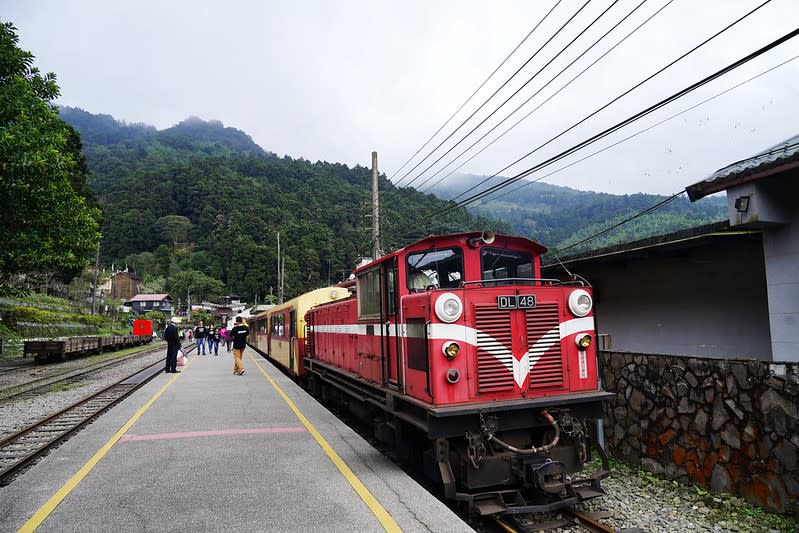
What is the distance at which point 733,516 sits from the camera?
540 cm

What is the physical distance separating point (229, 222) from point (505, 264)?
91425mm

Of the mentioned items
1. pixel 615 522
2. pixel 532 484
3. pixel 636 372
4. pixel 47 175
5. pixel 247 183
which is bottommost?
pixel 615 522

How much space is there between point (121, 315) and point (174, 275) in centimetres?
3808

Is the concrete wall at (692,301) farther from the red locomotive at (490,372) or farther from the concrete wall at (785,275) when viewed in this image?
the red locomotive at (490,372)

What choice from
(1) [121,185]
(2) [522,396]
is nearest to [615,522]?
(2) [522,396]

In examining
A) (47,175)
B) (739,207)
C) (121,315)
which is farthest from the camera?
(121,315)

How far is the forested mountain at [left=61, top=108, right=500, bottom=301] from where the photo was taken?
226ft

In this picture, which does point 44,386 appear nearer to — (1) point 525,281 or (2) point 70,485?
Answer: (2) point 70,485

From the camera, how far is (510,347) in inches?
214

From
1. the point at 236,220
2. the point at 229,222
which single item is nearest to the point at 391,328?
the point at 236,220

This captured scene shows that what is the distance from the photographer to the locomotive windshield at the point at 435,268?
6.12 meters

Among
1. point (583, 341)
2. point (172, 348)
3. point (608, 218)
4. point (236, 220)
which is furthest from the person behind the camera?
point (236, 220)

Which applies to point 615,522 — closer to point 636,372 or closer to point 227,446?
point 636,372

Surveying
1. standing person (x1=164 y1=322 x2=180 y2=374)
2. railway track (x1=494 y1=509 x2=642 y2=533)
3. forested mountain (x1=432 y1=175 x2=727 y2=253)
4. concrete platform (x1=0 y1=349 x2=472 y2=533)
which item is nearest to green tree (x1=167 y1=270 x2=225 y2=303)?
forested mountain (x1=432 y1=175 x2=727 y2=253)
